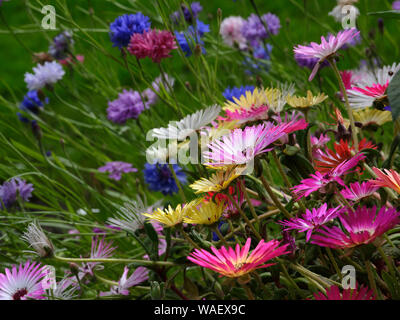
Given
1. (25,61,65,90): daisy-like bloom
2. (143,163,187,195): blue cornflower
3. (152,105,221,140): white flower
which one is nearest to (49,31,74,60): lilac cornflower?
(25,61,65,90): daisy-like bloom

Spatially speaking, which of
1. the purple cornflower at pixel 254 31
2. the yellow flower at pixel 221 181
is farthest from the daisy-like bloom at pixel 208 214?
the purple cornflower at pixel 254 31

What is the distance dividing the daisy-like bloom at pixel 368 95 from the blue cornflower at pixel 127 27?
1.17ft

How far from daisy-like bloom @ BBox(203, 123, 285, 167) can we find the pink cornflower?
261mm

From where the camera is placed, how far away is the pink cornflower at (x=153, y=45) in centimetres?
Answer: 65

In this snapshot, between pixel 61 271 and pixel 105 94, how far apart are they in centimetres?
43

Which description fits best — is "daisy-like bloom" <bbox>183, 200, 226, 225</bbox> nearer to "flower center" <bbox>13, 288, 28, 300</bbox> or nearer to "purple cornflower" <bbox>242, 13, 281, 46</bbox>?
"flower center" <bbox>13, 288, 28, 300</bbox>

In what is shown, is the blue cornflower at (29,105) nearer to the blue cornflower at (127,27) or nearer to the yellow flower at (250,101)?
the blue cornflower at (127,27)

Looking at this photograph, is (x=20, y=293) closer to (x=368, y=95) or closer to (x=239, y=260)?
(x=239, y=260)

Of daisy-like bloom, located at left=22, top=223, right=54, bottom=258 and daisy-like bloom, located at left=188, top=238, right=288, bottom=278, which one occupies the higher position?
daisy-like bloom, located at left=22, top=223, right=54, bottom=258

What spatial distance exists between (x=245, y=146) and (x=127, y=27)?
1.39ft

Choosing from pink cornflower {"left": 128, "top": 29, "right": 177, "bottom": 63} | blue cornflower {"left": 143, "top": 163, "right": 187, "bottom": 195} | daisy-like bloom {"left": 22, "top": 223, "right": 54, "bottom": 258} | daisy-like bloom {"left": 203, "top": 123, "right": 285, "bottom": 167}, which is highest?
pink cornflower {"left": 128, "top": 29, "right": 177, "bottom": 63}

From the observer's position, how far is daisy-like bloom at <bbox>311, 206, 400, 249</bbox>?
0.36m

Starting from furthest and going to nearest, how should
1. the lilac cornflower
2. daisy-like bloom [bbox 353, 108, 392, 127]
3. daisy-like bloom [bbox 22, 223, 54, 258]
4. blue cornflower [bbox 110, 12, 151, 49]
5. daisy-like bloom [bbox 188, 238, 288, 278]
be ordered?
the lilac cornflower
blue cornflower [bbox 110, 12, 151, 49]
daisy-like bloom [bbox 353, 108, 392, 127]
daisy-like bloom [bbox 22, 223, 54, 258]
daisy-like bloom [bbox 188, 238, 288, 278]
